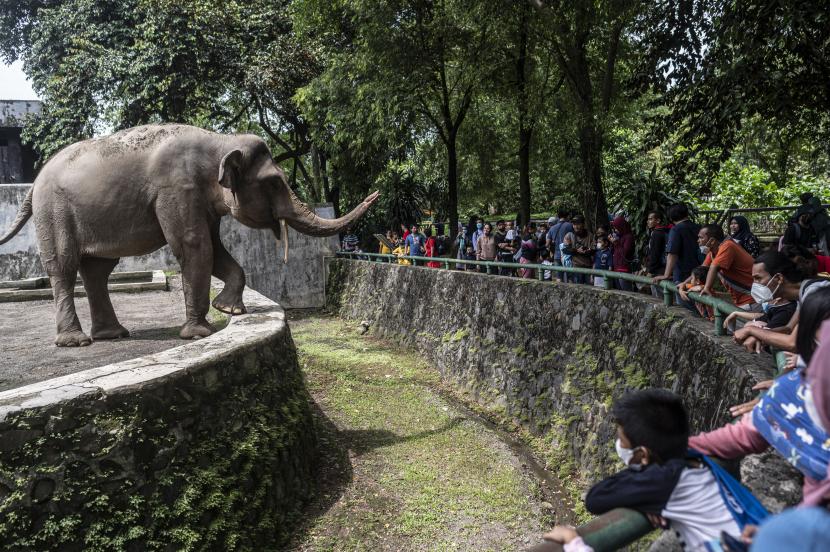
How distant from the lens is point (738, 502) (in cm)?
201

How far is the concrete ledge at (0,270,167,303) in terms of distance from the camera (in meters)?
11.1

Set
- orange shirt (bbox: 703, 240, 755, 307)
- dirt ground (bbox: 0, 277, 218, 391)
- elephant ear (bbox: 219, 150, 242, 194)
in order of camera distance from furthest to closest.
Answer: elephant ear (bbox: 219, 150, 242, 194)
dirt ground (bbox: 0, 277, 218, 391)
orange shirt (bbox: 703, 240, 755, 307)

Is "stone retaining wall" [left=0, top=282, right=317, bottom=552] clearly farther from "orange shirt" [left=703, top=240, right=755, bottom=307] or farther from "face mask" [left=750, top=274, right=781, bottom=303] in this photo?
"orange shirt" [left=703, top=240, right=755, bottom=307]

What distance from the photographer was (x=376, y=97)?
49.2ft

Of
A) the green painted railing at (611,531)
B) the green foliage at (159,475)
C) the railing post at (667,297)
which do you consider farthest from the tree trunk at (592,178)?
the green painted railing at (611,531)

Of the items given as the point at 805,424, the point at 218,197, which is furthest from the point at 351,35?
the point at 805,424

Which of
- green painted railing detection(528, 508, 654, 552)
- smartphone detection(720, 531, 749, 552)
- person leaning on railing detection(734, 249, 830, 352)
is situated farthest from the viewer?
person leaning on railing detection(734, 249, 830, 352)

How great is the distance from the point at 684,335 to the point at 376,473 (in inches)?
125

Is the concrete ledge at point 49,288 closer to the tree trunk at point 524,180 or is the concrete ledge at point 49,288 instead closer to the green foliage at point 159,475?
the green foliage at point 159,475

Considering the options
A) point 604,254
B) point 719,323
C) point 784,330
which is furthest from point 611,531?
point 604,254

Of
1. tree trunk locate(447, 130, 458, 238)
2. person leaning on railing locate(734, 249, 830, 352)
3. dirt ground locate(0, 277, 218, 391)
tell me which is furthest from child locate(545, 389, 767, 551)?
tree trunk locate(447, 130, 458, 238)

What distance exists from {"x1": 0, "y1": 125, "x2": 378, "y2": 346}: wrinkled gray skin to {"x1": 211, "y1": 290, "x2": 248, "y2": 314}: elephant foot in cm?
39

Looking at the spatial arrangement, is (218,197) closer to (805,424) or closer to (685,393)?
(685,393)

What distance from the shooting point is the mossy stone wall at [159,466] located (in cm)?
347
